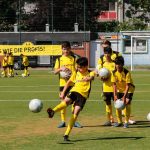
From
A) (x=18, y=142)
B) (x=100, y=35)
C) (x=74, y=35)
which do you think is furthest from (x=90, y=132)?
(x=100, y=35)

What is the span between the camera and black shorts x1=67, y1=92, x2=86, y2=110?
12.5 m

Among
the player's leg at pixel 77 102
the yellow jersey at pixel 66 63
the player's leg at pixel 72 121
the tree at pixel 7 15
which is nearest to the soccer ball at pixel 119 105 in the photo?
the player's leg at pixel 77 102

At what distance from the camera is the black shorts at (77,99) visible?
41.0 feet

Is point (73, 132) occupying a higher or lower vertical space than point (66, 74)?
lower

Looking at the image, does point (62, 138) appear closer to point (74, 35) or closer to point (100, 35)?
point (74, 35)

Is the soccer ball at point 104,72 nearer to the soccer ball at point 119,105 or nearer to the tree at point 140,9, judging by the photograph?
the soccer ball at point 119,105

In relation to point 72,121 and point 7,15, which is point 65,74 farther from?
point 7,15

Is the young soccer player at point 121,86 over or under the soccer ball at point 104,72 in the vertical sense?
under

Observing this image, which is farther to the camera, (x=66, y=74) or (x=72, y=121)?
(x=66, y=74)

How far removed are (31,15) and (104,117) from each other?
53.2 meters

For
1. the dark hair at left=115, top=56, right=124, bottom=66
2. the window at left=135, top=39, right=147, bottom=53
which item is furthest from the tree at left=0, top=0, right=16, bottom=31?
the dark hair at left=115, top=56, right=124, bottom=66

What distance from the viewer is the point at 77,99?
12594 millimetres

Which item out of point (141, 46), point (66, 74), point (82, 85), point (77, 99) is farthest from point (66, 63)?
point (141, 46)

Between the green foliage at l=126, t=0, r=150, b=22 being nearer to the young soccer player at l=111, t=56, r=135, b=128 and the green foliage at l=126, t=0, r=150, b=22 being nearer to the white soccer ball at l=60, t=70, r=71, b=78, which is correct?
the young soccer player at l=111, t=56, r=135, b=128
